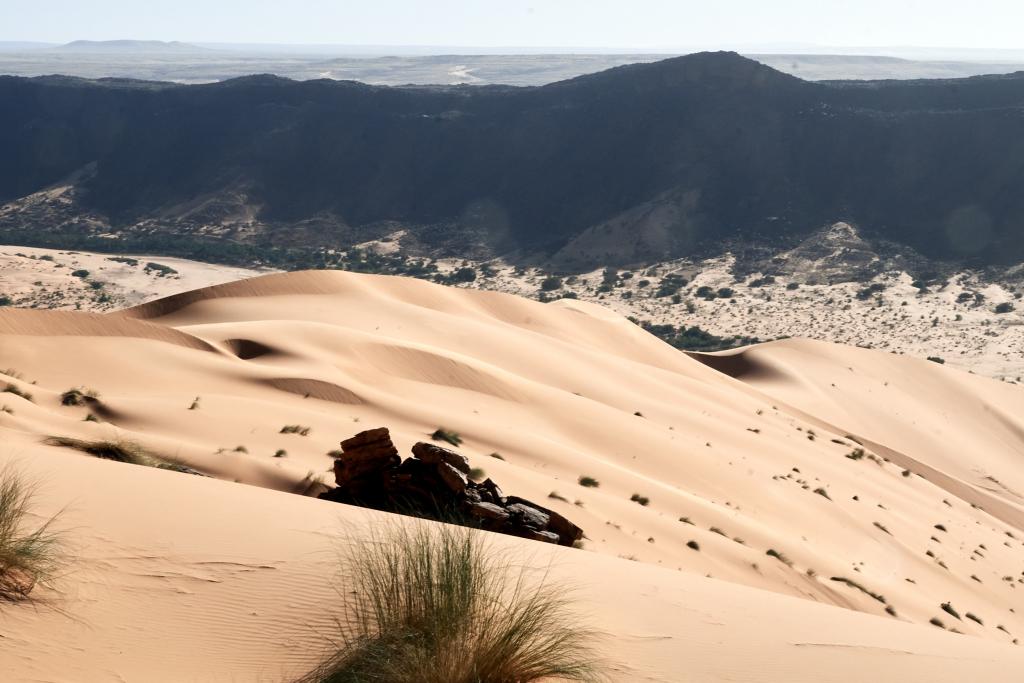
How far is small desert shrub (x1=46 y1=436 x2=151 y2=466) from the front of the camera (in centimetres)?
877

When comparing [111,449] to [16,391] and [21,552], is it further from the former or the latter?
[21,552]

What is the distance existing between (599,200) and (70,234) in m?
32.2

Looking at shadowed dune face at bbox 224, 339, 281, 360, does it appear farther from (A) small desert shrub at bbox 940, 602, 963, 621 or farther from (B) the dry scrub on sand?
(B) the dry scrub on sand

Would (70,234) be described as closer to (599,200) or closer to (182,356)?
(599,200)

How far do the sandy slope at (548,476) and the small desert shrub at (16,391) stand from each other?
0.90 ft

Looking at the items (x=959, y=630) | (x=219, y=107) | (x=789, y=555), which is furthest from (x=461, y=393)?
(x=219, y=107)

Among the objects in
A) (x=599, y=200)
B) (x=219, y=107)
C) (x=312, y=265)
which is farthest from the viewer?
(x=219, y=107)

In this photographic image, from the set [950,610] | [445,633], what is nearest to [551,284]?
[950,610]

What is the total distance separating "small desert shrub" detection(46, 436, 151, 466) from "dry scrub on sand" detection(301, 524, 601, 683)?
14.1ft

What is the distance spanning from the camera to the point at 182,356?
585 inches

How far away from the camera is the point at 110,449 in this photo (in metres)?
8.87

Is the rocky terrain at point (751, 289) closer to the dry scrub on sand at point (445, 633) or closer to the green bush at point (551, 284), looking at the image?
the green bush at point (551, 284)

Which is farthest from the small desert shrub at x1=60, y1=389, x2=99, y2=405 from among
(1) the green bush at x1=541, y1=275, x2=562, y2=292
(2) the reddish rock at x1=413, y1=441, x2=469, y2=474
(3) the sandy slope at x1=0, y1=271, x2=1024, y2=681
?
(1) the green bush at x1=541, y1=275, x2=562, y2=292

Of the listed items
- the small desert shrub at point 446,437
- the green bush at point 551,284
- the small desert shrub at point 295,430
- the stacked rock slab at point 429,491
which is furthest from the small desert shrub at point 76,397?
the green bush at point 551,284
